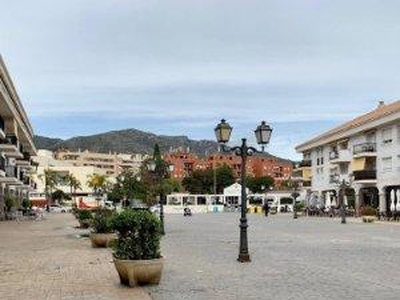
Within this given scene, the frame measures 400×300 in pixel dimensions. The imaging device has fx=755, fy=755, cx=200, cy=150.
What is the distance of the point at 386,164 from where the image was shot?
68.3 metres

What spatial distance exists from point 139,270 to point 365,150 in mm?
60846

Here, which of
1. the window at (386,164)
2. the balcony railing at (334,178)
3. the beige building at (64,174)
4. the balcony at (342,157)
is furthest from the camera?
the beige building at (64,174)

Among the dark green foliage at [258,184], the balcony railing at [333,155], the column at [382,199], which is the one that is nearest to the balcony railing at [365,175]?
the column at [382,199]

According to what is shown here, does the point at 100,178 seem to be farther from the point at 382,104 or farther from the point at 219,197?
the point at 382,104

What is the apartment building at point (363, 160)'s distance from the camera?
65875 millimetres

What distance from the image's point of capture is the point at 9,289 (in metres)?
13.3

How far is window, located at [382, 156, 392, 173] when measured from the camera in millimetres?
67312

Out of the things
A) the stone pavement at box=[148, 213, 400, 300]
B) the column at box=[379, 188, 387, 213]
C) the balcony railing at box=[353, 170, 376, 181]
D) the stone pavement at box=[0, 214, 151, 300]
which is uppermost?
the balcony railing at box=[353, 170, 376, 181]

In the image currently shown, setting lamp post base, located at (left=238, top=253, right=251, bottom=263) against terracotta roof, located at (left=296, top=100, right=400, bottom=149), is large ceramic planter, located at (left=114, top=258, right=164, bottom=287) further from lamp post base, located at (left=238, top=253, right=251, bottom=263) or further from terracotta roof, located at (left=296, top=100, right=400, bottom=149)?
terracotta roof, located at (left=296, top=100, right=400, bottom=149)

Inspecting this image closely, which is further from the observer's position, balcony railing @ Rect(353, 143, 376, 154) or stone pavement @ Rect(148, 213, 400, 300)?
balcony railing @ Rect(353, 143, 376, 154)

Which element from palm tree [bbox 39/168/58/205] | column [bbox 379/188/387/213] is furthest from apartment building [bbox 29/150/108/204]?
column [bbox 379/188/387/213]

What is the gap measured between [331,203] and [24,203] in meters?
37.5

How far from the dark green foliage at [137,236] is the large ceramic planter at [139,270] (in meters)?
0.12

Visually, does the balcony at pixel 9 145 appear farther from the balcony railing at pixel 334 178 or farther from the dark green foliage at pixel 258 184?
the dark green foliage at pixel 258 184
